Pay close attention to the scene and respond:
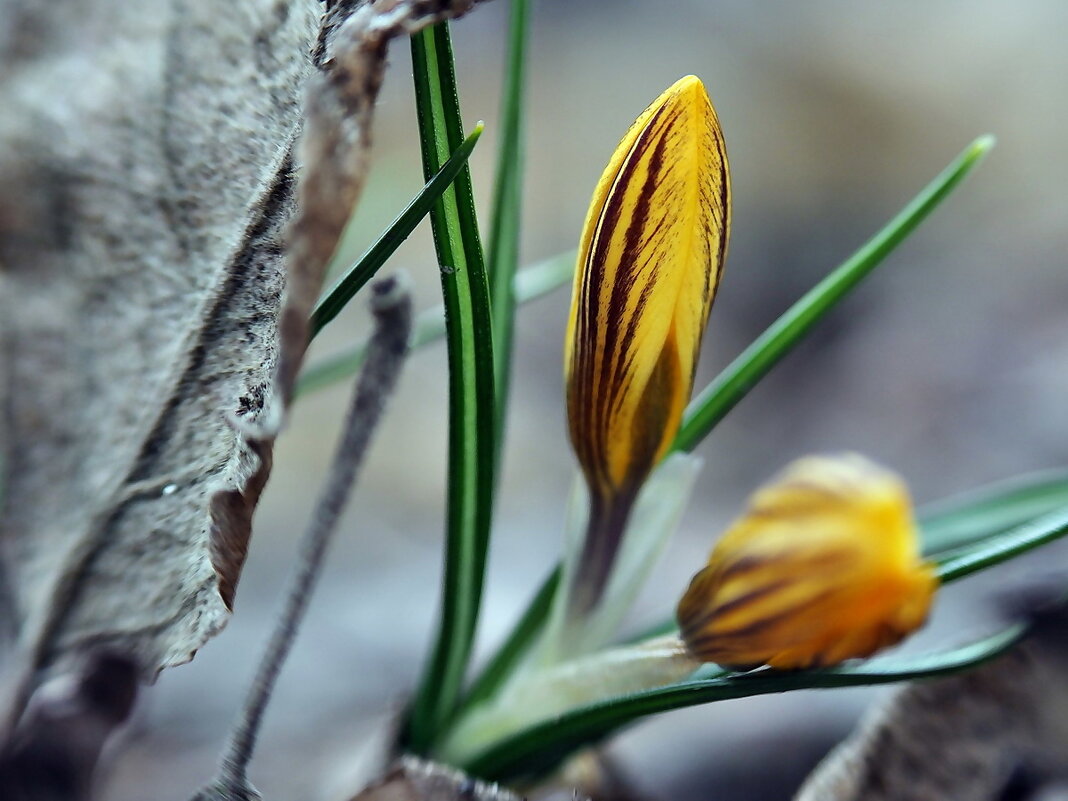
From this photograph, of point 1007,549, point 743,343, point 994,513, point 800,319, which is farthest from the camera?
point 743,343

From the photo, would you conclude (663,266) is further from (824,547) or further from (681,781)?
(681,781)

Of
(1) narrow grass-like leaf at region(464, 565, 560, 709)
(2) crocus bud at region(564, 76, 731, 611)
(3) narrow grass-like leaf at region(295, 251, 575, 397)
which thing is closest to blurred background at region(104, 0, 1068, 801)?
(1) narrow grass-like leaf at region(464, 565, 560, 709)

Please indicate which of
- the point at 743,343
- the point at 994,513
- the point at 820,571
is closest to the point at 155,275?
the point at 820,571

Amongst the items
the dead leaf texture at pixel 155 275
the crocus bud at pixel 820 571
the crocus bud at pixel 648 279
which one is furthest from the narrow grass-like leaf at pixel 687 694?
the dead leaf texture at pixel 155 275

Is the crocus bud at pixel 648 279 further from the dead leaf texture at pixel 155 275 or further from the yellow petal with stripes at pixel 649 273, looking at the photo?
the dead leaf texture at pixel 155 275

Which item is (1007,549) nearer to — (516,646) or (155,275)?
(516,646)
